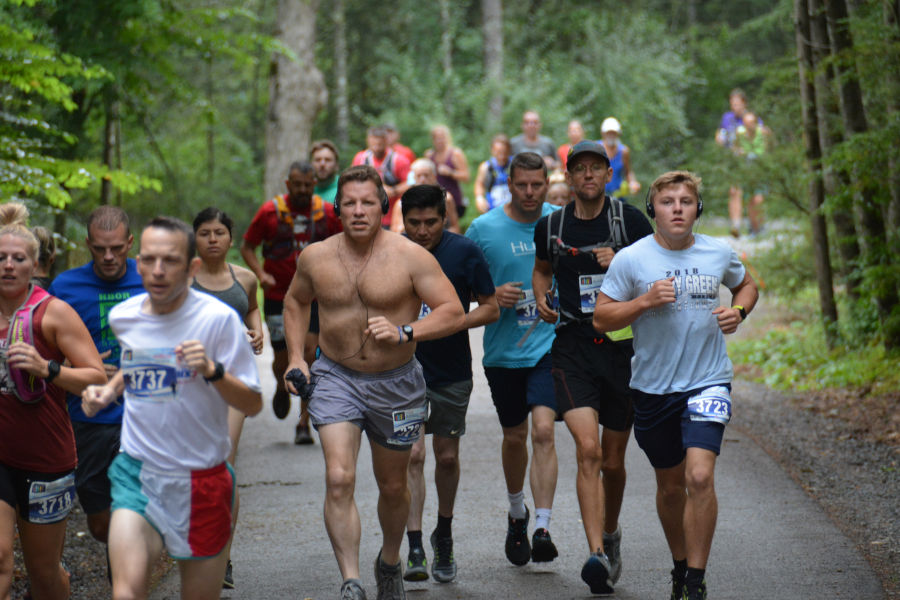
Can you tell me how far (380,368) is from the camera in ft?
20.5

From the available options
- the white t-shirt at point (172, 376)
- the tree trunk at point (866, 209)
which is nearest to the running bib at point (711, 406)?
the white t-shirt at point (172, 376)

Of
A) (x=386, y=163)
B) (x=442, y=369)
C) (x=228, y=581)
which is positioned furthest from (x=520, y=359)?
(x=386, y=163)

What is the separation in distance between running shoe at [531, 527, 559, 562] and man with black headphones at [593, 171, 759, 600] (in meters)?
0.95

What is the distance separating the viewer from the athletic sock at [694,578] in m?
5.75

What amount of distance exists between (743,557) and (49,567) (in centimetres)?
407

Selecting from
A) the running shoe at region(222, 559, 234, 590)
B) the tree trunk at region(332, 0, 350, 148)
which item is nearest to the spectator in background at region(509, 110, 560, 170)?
the running shoe at region(222, 559, 234, 590)

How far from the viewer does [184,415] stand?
476 centimetres

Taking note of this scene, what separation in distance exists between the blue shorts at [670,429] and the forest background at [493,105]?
178 inches

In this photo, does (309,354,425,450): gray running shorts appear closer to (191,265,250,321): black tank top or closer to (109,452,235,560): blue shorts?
(109,452,235,560): blue shorts

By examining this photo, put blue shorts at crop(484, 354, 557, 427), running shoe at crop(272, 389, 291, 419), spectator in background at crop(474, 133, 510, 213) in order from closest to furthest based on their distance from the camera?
blue shorts at crop(484, 354, 557, 427) → running shoe at crop(272, 389, 291, 419) → spectator in background at crop(474, 133, 510, 213)

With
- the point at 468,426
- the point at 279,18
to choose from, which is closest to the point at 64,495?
the point at 468,426

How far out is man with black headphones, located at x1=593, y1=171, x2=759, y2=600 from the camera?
19.2 feet

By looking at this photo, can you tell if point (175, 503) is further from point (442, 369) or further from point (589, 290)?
point (589, 290)

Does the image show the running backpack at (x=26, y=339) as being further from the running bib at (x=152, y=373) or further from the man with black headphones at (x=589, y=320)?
the man with black headphones at (x=589, y=320)
